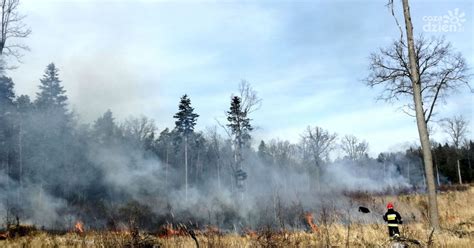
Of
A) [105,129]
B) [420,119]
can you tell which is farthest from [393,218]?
[105,129]

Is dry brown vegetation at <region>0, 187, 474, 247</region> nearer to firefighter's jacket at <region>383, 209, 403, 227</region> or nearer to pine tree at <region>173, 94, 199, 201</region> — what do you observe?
firefighter's jacket at <region>383, 209, 403, 227</region>

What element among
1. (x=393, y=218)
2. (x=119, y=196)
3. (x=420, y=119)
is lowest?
(x=119, y=196)

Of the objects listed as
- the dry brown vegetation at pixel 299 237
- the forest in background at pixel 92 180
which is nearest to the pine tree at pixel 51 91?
the forest in background at pixel 92 180

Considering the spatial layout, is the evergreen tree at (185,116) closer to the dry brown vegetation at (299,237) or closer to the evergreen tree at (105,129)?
the evergreen tree at (105,129)

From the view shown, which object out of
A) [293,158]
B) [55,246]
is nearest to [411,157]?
[293,158]

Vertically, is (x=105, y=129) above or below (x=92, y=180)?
above

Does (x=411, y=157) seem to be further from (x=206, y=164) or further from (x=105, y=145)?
(x=105, y=145)

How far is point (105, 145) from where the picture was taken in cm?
3722

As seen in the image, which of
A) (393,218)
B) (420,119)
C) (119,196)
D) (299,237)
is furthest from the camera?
(119,196)

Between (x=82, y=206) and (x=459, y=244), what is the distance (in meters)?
26.5

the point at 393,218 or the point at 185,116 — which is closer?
the point at 393,218

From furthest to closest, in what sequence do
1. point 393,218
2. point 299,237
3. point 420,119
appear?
point 420,119, point 299,237, point 393,218

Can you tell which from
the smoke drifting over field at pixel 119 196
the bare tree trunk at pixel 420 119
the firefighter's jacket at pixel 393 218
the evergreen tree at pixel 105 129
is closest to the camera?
the firefighter's jacket at pixel 393 218

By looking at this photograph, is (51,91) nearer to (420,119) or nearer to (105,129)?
(105,129)
